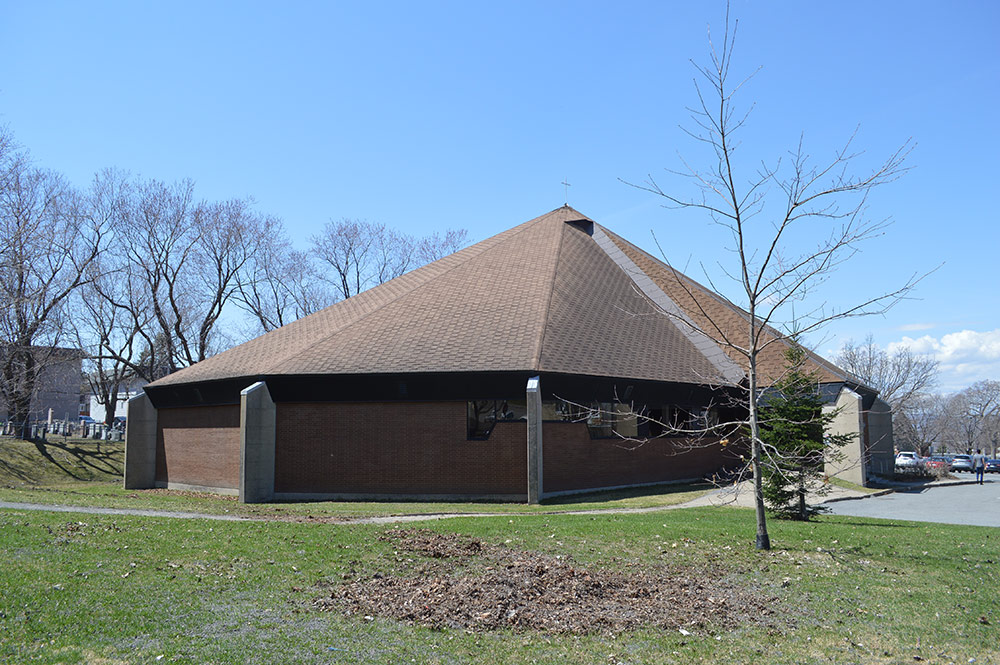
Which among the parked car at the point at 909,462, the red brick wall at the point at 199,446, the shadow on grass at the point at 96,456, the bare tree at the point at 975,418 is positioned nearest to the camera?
the red brick wall at the point at 199,446

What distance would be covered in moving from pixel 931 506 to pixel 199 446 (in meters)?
25.8

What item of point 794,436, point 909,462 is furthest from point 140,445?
point 909,462

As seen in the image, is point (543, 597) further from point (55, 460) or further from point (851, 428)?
point (55, 460)

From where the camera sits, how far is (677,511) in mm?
18797

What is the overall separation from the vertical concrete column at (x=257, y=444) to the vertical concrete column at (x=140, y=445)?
878 centimetres

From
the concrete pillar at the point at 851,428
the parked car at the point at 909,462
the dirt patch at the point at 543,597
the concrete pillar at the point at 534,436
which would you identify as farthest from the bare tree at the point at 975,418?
the dirt patch at the point at 543,597

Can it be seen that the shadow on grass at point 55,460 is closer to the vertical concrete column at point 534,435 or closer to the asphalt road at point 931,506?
the vertical concrete column at point 534,435

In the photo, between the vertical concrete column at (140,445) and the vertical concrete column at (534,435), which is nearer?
the vertical concrete column at (534,435)

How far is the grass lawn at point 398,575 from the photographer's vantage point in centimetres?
701

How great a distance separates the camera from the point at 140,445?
30656mm

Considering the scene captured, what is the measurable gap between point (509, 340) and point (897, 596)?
16739 millimetres

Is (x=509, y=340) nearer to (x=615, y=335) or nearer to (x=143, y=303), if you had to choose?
(x=615, y=335)

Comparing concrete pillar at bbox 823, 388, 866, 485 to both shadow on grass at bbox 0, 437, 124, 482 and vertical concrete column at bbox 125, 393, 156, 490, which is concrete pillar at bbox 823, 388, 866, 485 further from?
shadow on grass at bbox 0, 437, 124, 482

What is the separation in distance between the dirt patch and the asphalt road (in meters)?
10.0
